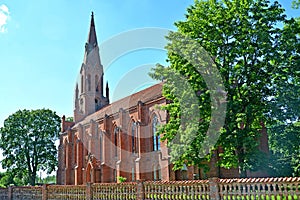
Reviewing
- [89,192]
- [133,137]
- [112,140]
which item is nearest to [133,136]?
[133,137]

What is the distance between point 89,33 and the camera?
170 ft

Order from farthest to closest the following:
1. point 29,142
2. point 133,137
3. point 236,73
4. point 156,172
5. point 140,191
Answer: point 29,142, point 133,137, point 156,172, point 236,73, point 140,191

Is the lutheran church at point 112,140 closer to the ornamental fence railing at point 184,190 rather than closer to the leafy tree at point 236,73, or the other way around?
the leafy tree at point 236,73

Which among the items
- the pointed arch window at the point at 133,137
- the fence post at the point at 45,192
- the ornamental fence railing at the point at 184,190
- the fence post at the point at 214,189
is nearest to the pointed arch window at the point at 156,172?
the pointed arch window at the point at 133,137

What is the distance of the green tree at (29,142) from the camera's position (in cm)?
4753

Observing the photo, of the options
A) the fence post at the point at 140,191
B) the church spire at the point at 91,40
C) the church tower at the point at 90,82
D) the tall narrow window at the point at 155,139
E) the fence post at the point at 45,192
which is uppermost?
the church spire at the point at 91,40

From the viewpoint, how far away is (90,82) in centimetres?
5009

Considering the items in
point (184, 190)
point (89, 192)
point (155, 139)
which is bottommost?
point (89, 192)

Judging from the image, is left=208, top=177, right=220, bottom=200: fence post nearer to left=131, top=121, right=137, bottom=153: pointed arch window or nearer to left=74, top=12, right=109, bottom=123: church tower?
left=131, top=121, right=137, bottom=153: pointed arch window

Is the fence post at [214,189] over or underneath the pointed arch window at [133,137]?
underneath

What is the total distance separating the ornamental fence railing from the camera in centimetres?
984

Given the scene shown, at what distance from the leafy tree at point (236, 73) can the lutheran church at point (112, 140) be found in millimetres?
2986

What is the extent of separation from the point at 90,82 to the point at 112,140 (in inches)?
627

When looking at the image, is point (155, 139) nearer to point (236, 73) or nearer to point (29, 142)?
point (236, 73)
